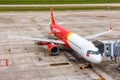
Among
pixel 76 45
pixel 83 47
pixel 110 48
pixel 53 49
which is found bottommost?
pixel 53 49

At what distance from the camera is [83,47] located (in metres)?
31.2

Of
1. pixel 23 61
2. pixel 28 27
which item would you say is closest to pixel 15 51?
pixel 23 61

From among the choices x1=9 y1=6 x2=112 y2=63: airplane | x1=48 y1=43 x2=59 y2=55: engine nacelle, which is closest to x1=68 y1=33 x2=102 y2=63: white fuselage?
x1=9 y1=6 x2=112 y2=63: airplane

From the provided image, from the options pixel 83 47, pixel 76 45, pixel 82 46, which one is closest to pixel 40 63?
pixel 76 45

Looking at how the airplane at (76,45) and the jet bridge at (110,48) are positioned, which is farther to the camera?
the jet bridge at (110,48)

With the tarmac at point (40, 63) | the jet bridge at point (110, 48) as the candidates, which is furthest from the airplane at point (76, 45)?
the jet bridge at point (110, 48)

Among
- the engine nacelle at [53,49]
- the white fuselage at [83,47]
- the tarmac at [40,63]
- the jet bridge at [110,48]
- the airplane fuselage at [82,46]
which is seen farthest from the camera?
the engine nacelle at [53,49]

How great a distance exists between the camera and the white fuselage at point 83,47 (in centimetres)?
2928

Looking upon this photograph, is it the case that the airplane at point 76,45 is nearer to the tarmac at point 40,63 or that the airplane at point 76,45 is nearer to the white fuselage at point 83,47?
the white fuselage at point 83,47

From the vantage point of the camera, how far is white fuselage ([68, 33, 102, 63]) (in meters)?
29.3

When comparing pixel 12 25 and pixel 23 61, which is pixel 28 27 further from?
pixel 23 61

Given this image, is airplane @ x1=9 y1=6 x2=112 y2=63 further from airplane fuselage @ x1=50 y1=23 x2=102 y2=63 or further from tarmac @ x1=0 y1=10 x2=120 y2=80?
tarmac @ x1=0 y1=10 x2=120 y2=80

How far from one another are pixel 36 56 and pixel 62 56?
358cm

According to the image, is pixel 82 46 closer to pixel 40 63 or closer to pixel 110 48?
pixel 110 48
